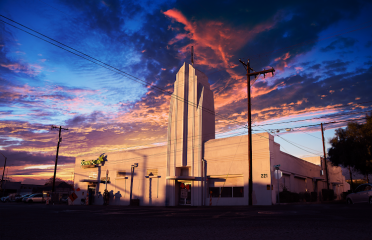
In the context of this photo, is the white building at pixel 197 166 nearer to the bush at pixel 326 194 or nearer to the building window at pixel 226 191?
the building window at pixel 226 191

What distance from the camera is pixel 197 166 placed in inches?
1304

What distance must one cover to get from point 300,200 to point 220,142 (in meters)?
12.2

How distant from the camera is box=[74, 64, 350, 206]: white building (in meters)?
28.2

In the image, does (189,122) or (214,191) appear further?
(189,122)

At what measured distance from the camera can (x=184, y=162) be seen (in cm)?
3478

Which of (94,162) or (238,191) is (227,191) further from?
(94,162)

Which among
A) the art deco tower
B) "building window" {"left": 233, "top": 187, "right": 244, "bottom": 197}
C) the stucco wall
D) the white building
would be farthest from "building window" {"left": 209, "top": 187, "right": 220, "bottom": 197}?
"building window" {"left": 233, "top": 187, "right": 244, "bottom": 197}

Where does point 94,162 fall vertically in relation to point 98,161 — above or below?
below

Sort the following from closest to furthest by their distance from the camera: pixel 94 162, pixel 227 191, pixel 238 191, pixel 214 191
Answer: pixel 238 191 < pixel 227 191 < pixel 214 191 < pixel 94 162

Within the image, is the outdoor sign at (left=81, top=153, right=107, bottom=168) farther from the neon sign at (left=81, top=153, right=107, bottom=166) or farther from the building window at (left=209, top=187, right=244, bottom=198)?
the building window at (left=209, top=187, right=244, bottom=198)

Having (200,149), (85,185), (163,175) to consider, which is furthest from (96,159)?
(200,149)

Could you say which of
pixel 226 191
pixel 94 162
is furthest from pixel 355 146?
pixel 94 162

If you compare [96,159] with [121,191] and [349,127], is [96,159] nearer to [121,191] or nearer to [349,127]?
[121,191]

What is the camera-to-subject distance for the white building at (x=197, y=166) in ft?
92.6
